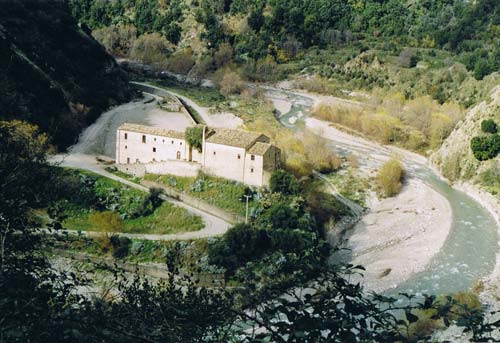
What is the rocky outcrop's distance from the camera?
39.3m

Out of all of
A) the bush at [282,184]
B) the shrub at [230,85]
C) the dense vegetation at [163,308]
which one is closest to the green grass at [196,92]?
the shrub at [230,85]

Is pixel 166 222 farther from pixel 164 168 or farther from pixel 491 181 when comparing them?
pixel 491 181

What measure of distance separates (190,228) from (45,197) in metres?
18.6

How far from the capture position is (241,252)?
25078mm

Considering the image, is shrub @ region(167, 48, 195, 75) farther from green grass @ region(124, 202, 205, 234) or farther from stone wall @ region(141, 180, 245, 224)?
green grass @ region(124, 202, 205, 234)

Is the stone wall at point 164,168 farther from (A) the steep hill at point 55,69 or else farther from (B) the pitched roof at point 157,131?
(A) the steep hill at point 55,69

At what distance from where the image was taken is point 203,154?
29641mm

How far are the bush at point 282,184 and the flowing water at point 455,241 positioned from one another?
6.34 m

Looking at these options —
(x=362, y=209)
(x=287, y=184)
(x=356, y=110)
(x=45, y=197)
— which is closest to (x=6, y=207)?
(x=45, y=197)

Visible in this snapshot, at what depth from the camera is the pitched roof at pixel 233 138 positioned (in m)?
29.2

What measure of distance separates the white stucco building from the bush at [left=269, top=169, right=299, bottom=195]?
1.36 feet

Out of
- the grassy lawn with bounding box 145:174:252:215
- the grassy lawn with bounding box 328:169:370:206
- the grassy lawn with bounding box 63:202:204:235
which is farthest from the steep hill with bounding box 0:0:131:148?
the grassy lawn with bounding box 328:169:370:206

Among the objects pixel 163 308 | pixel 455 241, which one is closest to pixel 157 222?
pixel 455 241

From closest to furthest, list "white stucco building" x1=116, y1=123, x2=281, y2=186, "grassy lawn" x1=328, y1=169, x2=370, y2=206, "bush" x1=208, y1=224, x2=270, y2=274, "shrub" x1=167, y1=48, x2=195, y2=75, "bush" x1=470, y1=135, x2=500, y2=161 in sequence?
"bush" x1=208, y1=224, x2=270, y2=274, "white stucco building" x1=116, y1=123, x2=281, y2=186, "grassy lawn" x1=328, y1=169, x2=370, y2=206, "bush" x1=470, y1=135, x2=500, y2=161, "shrub" x1=167, y1=48, x2=195, y2=75
